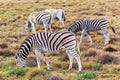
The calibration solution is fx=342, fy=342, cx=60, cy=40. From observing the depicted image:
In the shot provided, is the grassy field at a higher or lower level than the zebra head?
lower

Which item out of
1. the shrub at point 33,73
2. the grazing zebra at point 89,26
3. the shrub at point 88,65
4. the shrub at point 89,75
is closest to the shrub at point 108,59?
the shrub at point 88,65

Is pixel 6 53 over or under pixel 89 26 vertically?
under

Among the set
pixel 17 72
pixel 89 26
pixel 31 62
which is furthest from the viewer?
pixel 89 26

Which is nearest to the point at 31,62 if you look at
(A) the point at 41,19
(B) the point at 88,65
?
(B) the point at 88,65

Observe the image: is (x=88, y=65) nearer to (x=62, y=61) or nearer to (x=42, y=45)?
(x=62, y=61)

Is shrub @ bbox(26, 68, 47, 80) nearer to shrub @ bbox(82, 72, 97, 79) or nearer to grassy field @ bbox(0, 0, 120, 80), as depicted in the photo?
grassy field @ bbox(0, 0, 120, 80)

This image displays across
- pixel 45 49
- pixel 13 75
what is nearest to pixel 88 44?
pixel 45 49

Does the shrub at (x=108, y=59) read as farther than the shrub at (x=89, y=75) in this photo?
Yes

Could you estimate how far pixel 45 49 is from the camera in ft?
40.9

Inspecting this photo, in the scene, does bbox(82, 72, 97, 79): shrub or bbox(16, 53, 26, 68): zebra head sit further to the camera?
bbox(16, 53, 26, 68): zebra head

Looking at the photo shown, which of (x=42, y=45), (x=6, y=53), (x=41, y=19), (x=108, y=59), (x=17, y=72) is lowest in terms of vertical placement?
(x=108, y=59)

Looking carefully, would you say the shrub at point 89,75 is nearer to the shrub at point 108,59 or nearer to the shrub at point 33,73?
the shrub at point 33,73

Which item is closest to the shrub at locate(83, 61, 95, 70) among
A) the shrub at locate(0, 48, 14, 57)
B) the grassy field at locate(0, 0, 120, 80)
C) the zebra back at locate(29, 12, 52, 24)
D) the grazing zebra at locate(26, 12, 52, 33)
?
the grassy field at locate(0, 0, 120, 80)

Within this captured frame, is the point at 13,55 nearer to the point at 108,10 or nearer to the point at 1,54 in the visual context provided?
the point at 1,54
